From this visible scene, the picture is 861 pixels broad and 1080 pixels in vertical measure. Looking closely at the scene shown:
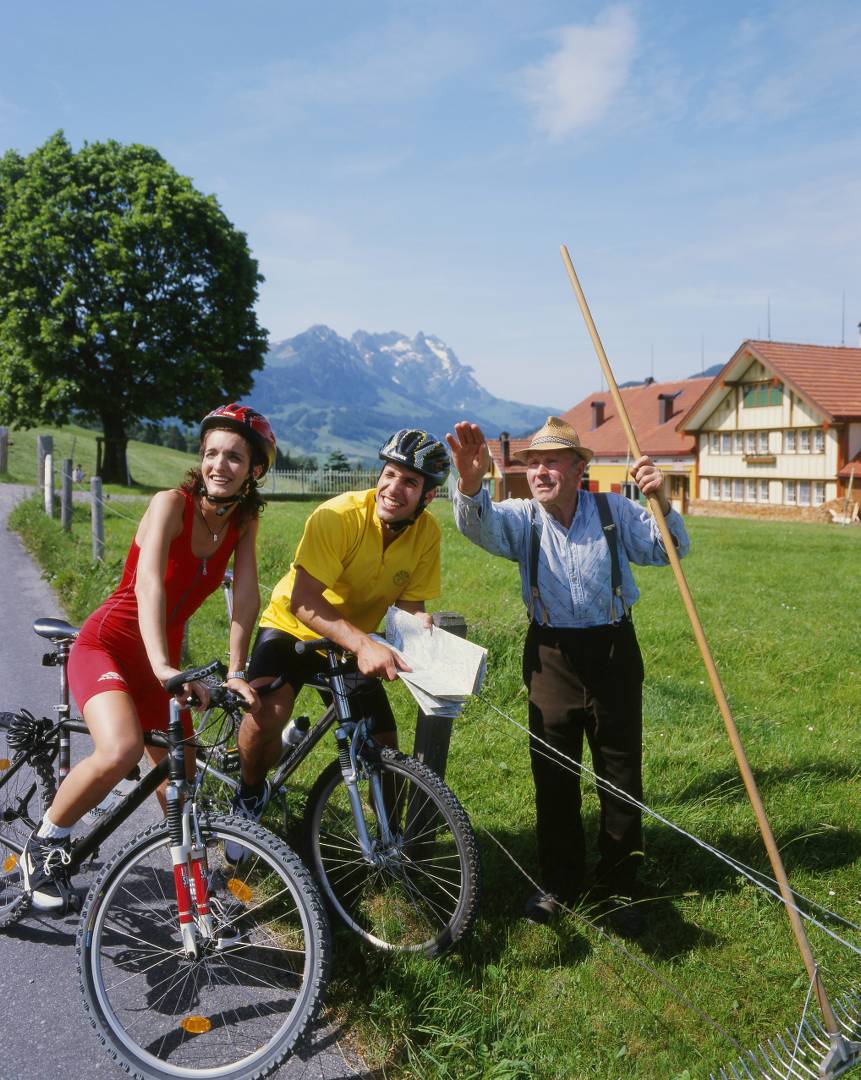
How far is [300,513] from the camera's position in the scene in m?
25.0

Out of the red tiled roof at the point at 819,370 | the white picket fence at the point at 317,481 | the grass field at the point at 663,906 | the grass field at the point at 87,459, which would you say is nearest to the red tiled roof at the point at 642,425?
the white picket fence at the point at 317,481

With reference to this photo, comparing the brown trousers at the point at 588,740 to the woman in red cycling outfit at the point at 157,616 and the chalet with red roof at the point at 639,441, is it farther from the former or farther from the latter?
the chalet with red roof at the point at 639,441

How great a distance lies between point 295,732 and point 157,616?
1.12 m

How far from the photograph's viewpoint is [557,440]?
12.5ft

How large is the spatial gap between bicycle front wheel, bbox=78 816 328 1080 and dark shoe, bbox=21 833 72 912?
0.39m

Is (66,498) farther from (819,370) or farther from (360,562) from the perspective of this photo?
(819,370)

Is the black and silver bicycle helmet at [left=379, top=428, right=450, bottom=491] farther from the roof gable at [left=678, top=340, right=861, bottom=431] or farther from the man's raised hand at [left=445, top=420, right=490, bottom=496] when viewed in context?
the roof gable at [left=678, top=340, right=861, bottom=431]

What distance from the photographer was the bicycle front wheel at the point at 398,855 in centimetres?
338

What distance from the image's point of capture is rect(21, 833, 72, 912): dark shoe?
3.46m

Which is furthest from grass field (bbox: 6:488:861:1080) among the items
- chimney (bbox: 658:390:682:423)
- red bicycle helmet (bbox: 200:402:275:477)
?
chimney (bbox: 658:390:682:423)

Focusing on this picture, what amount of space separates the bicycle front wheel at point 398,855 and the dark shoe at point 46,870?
0.99 m

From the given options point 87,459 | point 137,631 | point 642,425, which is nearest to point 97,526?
point 137,631

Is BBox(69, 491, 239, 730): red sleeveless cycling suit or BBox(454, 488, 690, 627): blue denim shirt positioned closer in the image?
BBox(69, 491, 239, 730): red sleeveless cycling suit

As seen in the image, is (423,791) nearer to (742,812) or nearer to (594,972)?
(594,972)
